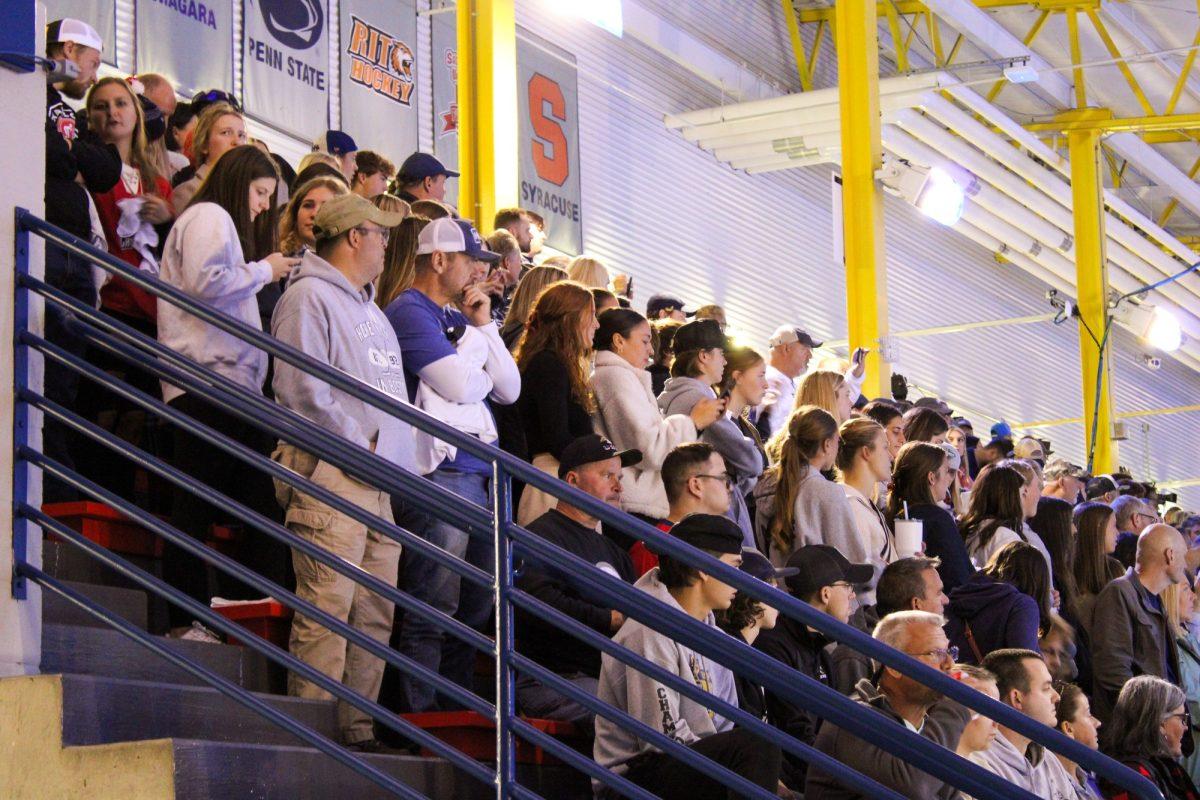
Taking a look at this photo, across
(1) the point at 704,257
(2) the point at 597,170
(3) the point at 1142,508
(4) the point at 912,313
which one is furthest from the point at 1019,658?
(4) the point at 912,313

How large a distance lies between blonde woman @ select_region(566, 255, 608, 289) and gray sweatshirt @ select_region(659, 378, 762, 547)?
69 cm

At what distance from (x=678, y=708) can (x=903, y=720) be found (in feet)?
2.15

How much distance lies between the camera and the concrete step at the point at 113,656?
12.5ft

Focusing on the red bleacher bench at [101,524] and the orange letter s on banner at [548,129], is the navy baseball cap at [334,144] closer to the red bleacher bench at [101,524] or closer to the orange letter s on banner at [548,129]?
the red bleacher bench at [101,524]

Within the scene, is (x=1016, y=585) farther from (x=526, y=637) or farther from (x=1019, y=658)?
(x=526, y=637)

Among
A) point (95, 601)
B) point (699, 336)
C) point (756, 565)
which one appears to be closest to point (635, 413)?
point (699, 336)

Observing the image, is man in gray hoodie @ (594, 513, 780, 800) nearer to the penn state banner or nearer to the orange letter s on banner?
the penn state banner

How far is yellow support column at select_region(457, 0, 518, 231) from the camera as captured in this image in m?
10.5

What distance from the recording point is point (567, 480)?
18.2ft

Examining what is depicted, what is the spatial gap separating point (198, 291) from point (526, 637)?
57.0 inches

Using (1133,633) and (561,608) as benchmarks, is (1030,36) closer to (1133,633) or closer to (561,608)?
(1133,633)

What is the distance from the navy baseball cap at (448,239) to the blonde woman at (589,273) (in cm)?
183

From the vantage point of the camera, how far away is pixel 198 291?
4801 mm

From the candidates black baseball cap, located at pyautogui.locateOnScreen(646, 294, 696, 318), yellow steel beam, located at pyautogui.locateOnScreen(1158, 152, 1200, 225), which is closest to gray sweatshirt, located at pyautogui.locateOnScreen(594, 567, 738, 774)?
black baseball cap, located at pyautogui.locateOnScreen(646, 294, 696, 318)
